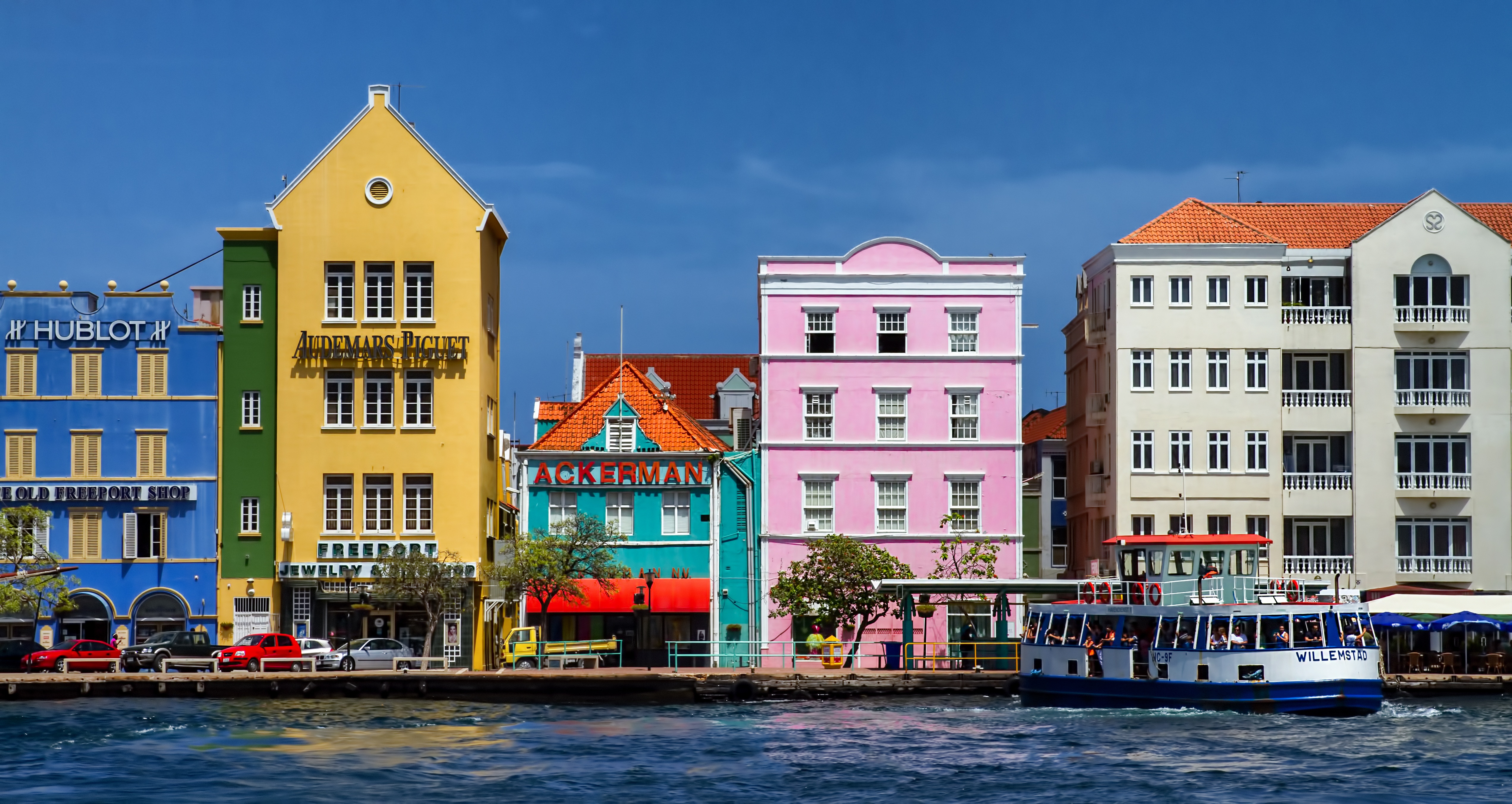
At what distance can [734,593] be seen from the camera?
244ft

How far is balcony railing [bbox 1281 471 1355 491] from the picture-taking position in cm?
7350

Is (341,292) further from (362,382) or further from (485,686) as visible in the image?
(485,686)

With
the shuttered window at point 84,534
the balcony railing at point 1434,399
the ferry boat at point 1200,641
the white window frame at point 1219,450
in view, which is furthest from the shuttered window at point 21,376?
the balcony railing at point 1434,399

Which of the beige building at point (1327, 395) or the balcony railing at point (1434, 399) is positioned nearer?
the beige building at point (1327, 395)

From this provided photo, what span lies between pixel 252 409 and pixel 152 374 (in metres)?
3.91

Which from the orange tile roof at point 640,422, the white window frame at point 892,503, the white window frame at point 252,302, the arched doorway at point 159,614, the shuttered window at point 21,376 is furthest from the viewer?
the orange tile roof at point 640,422

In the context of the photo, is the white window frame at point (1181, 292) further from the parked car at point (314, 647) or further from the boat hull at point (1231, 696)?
the parked car at point (314, 647)

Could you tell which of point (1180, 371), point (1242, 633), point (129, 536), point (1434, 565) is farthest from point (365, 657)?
point (1434, 565)

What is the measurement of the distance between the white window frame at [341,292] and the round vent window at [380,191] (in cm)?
256

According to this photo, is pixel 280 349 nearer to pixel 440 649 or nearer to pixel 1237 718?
pixel 440 649

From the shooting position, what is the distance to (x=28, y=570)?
6819cm

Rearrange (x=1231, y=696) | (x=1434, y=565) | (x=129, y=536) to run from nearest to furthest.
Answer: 1. (x=1231, y=696)
2. (x=129, y=536)
3. (x=1434, y=565)

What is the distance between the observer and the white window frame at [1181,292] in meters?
74.2

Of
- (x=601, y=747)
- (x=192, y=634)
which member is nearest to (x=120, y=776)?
(x=601, y=747)
